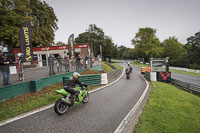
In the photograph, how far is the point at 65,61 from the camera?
9.61 meters

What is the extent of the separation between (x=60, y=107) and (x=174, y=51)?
191 feet

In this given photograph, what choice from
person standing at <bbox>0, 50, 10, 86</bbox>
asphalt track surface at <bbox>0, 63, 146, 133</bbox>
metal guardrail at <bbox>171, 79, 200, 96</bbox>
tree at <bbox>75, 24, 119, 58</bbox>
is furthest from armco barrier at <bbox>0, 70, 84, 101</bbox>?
tree at <bbox>75, 24, 119, 58</bbox>

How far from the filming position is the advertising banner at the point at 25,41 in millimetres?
7258

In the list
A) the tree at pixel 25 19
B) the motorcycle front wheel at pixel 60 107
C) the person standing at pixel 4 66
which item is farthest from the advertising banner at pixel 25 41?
the tree at pixel 25 19

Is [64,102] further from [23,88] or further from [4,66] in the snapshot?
[4,66]

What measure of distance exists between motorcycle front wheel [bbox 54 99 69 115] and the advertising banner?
18.3 ft

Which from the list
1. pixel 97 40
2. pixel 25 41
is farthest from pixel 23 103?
pixel 97 40

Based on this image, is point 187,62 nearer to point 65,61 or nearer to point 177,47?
point 177,47

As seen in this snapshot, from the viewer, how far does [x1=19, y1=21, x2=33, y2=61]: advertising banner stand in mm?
7258

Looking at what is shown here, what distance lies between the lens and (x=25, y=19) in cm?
1808

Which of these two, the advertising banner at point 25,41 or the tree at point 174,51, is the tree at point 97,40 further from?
the advertising banner at point 25,41

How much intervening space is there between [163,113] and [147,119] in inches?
41.8

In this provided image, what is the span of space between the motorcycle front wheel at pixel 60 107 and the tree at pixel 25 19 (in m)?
19.2

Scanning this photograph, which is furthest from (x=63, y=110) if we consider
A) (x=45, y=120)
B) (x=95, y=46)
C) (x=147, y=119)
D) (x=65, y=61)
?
(x=95, y=46)
